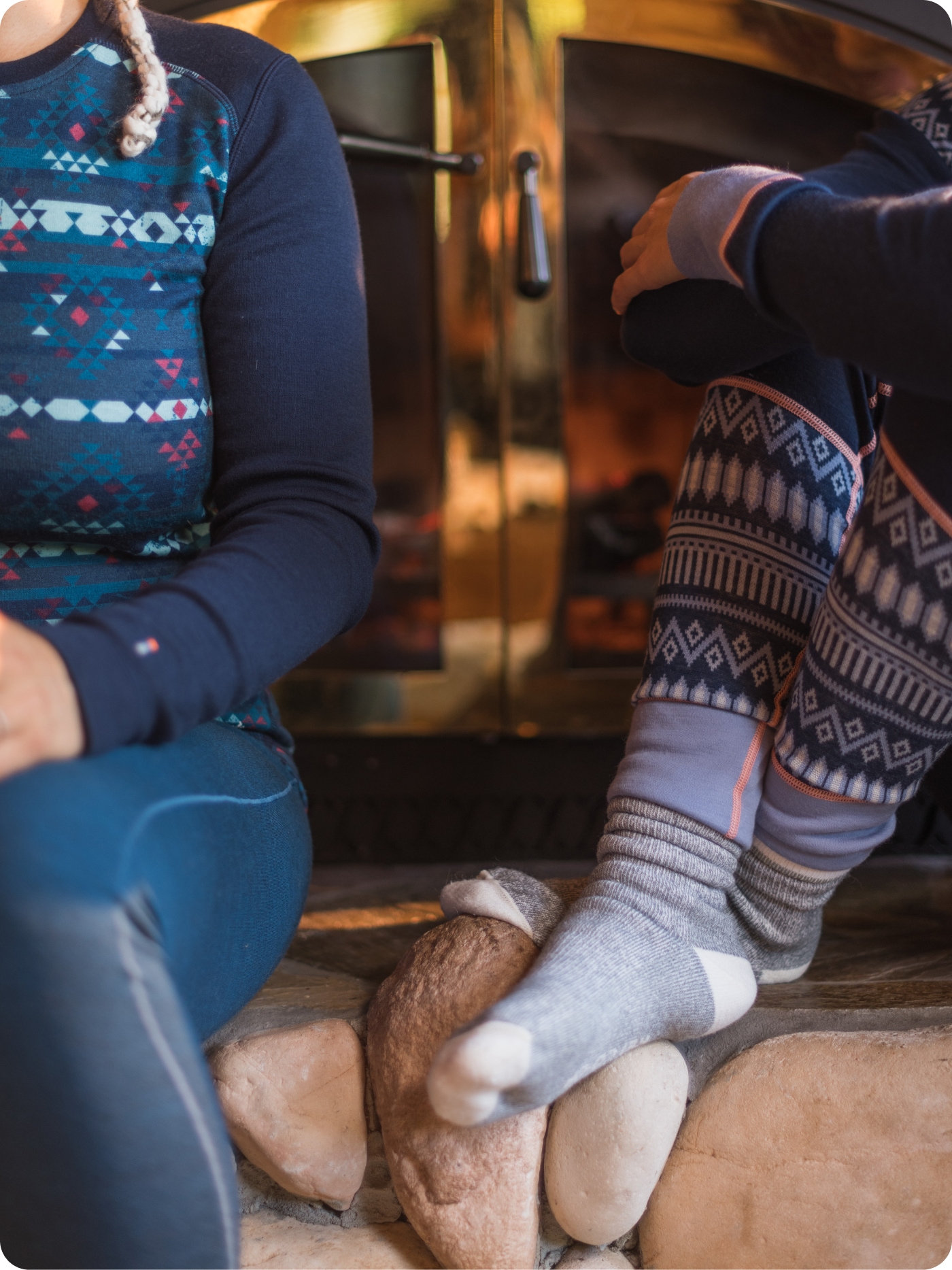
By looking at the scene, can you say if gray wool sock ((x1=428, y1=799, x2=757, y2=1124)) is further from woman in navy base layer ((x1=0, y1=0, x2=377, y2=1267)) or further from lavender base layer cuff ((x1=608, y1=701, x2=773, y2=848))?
woman in navy base layer ((x1=0, y1=0, x2=377, y2=1267))

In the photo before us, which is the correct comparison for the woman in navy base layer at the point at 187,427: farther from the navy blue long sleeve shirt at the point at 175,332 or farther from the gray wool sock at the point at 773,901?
the gray wool sock at the point at 773,901

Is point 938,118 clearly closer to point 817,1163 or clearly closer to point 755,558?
point 755,558

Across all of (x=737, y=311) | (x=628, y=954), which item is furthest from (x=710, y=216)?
(x=628, y=954)

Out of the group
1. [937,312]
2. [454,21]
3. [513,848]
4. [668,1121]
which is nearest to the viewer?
[937,312]

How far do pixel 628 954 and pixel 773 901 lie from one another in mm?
139

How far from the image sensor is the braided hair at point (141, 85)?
646 millimetres

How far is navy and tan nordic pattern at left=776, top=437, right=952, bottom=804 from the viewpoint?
578 millimetres

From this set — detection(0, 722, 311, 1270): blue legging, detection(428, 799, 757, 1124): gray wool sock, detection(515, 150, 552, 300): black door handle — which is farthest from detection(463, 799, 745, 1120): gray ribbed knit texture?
detection(515, 150, 552, 300): black door handle

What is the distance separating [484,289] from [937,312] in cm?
82

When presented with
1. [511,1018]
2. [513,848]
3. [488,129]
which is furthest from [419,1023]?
[488,129]

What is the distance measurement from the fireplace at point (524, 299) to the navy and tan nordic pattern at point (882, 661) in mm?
679

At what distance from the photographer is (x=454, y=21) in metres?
1.18

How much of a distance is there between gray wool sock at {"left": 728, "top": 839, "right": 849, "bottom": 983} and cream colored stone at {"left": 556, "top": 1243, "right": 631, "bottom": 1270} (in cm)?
21

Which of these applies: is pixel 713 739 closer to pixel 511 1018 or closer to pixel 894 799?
pixel 894 799
